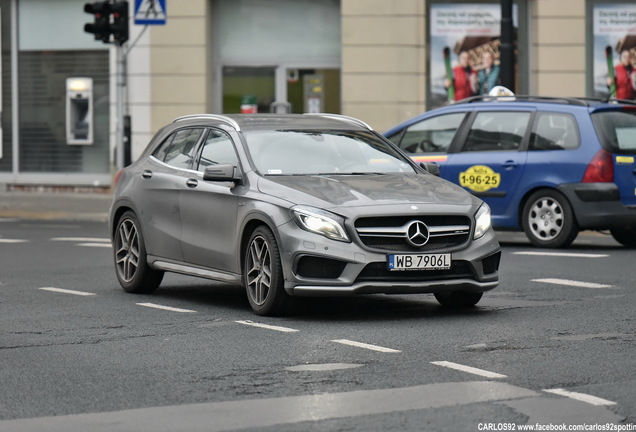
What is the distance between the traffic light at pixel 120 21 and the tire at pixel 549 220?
8.52 metres

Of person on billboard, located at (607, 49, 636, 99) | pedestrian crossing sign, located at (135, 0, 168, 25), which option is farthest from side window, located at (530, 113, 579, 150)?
person on billboard, located at (607, 49, 636, 99)

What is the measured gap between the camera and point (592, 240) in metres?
17.7

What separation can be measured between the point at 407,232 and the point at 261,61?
17.3 m

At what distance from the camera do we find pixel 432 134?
17047 mm

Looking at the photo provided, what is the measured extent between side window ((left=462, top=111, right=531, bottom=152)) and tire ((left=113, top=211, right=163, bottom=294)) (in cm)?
554

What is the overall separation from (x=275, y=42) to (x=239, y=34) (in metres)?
0.67

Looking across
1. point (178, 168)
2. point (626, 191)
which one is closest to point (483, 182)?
point (626, 191)

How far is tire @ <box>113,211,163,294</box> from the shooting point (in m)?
11.9

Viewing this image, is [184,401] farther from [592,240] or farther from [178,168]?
[592,240]

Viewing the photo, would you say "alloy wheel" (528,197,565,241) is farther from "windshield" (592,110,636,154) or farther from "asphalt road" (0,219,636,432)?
"asphalt road" (0,219,636,432)

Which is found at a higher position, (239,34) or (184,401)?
(239,34)

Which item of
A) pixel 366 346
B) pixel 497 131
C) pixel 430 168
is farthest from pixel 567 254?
pixel 366 346

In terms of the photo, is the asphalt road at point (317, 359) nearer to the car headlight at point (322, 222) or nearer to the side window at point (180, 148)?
the car headlight at point (322, 222)

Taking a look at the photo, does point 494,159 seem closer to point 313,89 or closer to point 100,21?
point 100,21
